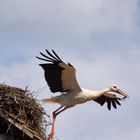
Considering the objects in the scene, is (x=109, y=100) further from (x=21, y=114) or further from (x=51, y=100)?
(x=21, y=114)

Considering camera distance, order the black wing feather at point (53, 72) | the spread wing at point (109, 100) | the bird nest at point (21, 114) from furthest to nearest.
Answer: the spread wing at point (109, 100) < the black wing feather at point (53, 72) < the bird nest at point (21, 114)

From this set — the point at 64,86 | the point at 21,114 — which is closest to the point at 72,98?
the point at 64,86

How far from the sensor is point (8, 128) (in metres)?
9.77

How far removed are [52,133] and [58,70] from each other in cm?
119

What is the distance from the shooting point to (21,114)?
10.2 m

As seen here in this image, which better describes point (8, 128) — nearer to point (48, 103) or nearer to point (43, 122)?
point (43, 122)

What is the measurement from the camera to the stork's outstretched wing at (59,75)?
463 inches

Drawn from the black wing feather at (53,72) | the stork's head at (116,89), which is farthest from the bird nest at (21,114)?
the stork's head at (116,89)

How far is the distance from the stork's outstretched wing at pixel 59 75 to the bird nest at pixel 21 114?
0.90 m

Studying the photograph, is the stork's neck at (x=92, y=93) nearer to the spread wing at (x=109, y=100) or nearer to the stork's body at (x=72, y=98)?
the stork's body at (x=72, y=98)

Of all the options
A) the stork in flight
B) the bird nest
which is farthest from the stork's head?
the bird nest

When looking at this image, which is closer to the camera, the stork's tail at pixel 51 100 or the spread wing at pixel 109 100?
the stork's tail at pixel 51 100

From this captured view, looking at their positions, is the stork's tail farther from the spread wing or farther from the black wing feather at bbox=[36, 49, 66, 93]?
the spread wing

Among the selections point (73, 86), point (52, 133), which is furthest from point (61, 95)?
point (52, 133)
